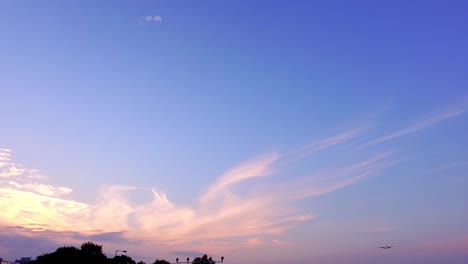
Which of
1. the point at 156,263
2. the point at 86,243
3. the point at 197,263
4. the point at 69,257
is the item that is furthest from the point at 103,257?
the point at 197,263

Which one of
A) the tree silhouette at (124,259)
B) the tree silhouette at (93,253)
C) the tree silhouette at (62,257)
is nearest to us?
the tree silhouette at (62,257)

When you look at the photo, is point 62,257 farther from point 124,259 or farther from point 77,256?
point 124,259

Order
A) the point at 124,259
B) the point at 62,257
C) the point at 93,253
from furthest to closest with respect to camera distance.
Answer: the point at 124,259, the point at 93,253, the point at 62,257

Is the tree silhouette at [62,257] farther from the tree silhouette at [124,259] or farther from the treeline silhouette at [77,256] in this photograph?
the tree silhouette at [124,259]

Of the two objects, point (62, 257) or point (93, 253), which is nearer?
point (62, 257)

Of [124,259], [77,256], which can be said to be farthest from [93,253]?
[124,259]

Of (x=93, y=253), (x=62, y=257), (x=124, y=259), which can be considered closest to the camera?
(x=62, y=257)

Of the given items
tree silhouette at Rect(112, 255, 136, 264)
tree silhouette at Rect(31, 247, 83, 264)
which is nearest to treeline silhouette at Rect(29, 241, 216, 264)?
tree silhouette at Rect(31, 247, 83, 264)

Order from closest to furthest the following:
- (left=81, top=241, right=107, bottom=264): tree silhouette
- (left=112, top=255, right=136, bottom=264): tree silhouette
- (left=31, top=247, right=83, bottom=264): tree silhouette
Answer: (left=31, top=247, right=83, bottom=264): tree silhouette < (left=81, top=241, right=107, bottom=264): tree silhouette < (left=112, top=255, right=136, bottom=264): tree silhouette

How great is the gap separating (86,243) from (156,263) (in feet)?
151

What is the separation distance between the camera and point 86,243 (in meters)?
105

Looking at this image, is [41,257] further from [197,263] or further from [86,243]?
[197,263]

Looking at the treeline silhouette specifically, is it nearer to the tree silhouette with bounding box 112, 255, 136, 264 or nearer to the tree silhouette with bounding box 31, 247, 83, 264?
the tree silhouette with bounding box 31, 247, 83, 264

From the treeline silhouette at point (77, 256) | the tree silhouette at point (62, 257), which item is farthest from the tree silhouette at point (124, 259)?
the tree silhouette at point (62, 257)
